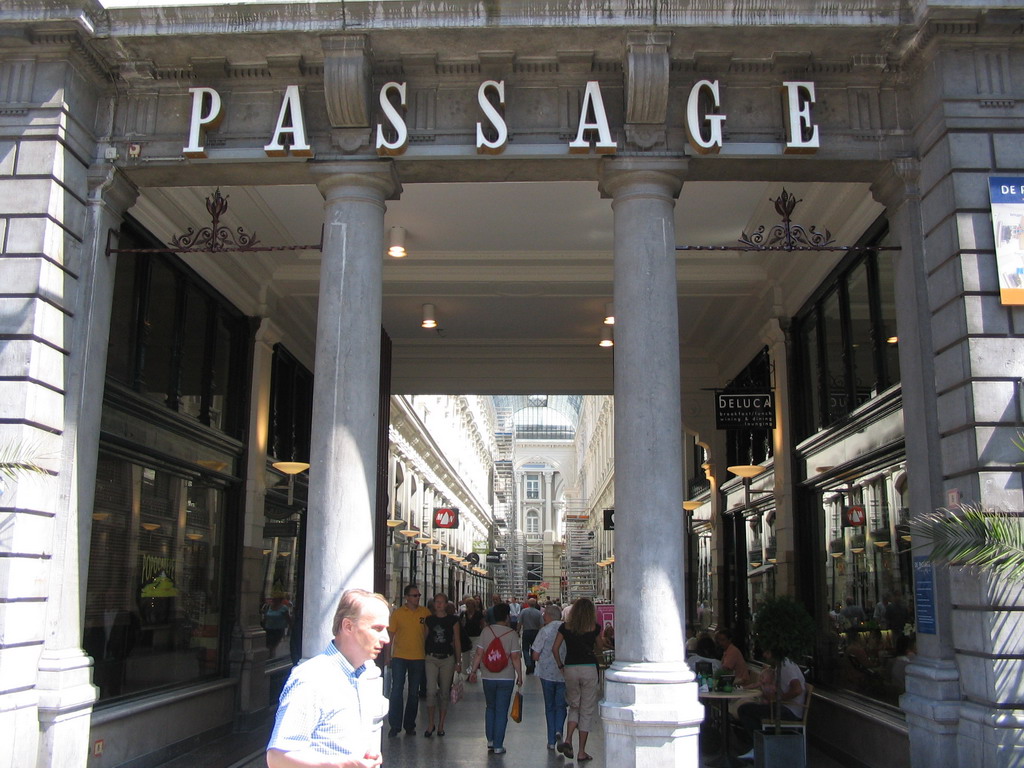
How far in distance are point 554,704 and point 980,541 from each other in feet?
20.3

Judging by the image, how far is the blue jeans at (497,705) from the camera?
35.4 ft

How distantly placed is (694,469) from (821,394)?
851cm

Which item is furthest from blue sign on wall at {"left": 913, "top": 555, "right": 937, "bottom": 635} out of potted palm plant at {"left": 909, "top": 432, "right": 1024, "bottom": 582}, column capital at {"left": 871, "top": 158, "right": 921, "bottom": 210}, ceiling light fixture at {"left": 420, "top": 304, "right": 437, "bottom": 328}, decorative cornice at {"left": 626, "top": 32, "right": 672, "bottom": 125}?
ceiling light fixture at {"left": 420, "top": 304, "right": 437, "bottom": 328}

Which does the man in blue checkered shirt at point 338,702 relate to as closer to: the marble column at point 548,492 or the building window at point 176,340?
the building window at point 176,340

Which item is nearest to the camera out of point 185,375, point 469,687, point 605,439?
point 185,375

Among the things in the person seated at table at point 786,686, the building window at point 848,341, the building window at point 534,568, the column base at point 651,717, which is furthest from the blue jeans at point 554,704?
the building window at point 534,568

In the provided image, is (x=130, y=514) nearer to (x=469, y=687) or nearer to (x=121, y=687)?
(x=121, y=687)

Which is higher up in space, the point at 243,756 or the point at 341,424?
the point at 341,424

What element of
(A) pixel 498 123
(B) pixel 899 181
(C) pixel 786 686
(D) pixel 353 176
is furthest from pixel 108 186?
(C) pixel 786 686

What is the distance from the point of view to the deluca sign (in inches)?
306

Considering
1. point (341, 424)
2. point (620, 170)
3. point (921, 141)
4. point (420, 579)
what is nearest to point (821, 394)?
point (921, 141)

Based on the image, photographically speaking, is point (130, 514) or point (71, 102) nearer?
point (71, 102)

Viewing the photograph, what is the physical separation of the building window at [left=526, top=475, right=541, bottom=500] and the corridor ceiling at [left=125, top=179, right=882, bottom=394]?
91.5 meters

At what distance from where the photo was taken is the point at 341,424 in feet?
24.9
